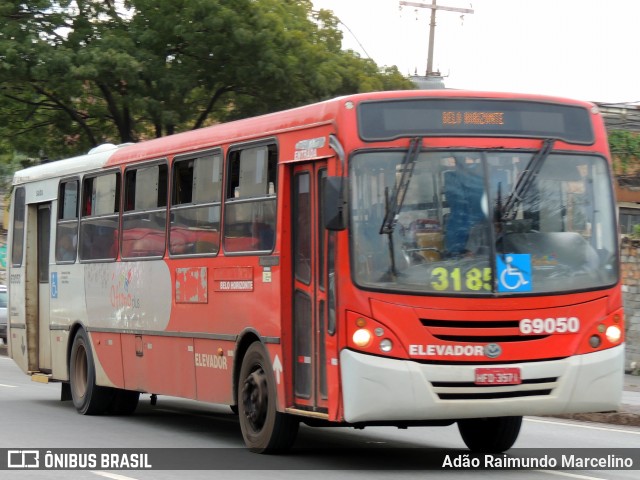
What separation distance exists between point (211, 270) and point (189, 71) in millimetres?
14333

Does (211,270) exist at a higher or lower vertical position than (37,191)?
lower

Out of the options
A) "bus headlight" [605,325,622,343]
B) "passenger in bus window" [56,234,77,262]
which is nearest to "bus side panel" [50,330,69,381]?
"passenger in bus window" [56,234,77,262]

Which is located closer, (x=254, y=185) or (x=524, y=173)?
(x=524, y=173)

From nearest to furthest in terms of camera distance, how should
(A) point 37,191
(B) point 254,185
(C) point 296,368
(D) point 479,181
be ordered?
(D) point 479,181 < (C) point 296,368 < (B) point 254,185 < (A) point 37,191

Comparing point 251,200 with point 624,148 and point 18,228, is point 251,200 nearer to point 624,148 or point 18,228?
point 18,228

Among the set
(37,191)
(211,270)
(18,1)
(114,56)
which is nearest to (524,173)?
(211,270)

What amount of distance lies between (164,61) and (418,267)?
17435mm

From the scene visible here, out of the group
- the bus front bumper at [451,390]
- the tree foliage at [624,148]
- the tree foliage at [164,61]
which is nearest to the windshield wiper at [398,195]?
the bus front bumper at [451,390]

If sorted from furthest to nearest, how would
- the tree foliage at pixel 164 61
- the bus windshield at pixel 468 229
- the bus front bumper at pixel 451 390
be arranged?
the tree foliage at pixel 164 61
the bus windshield at pixel 468 229
the bus front bumper at pixel 451 390

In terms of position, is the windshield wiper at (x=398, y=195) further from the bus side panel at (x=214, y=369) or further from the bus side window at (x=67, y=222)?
the bus side window at (x=67, y=222)

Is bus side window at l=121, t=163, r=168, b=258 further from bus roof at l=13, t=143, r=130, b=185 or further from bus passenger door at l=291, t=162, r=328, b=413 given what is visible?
bus passenger door at l=291, t=162, r=328, b=413

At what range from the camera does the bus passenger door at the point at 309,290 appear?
11133mm

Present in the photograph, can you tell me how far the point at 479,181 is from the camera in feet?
35.5

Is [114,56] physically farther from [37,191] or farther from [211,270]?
[211,270]
